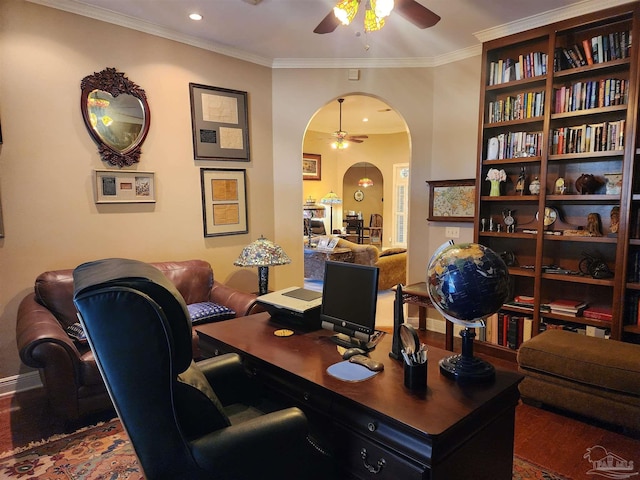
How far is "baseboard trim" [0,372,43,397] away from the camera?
9.73 feet

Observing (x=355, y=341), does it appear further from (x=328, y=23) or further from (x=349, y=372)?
(x=328, y=23)

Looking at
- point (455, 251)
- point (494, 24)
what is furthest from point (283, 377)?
point (494, 24)

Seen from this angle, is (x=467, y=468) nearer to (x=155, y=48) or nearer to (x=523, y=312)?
(x=523, y=312)

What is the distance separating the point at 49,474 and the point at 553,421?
302 centimetres

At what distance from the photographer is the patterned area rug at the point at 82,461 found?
209 centimetres

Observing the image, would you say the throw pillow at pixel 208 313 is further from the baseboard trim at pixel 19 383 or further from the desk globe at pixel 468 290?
the desk globe at pixel 468 290

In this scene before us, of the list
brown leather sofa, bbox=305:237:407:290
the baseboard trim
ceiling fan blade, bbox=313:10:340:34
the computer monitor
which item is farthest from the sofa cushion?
the baseboard trim

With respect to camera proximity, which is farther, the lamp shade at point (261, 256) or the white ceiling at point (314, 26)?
the lamp shade at point (261, 256)

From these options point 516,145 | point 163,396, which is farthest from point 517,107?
point 163,396

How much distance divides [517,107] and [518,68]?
33 centimetres

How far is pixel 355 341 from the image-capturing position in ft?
6.18

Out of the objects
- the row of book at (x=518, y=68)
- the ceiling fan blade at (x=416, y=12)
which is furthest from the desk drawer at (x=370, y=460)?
the row of book at (x=518, y=68)

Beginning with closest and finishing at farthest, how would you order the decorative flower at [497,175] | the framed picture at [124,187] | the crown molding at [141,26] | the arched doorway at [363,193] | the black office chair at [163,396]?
the black office chair at [163,396], the crown molding at [141,26], the framed picture at [124,187], the decorative flower at [497,175], the arched doorway at [363,193]

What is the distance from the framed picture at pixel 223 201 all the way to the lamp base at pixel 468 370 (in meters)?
2.99
